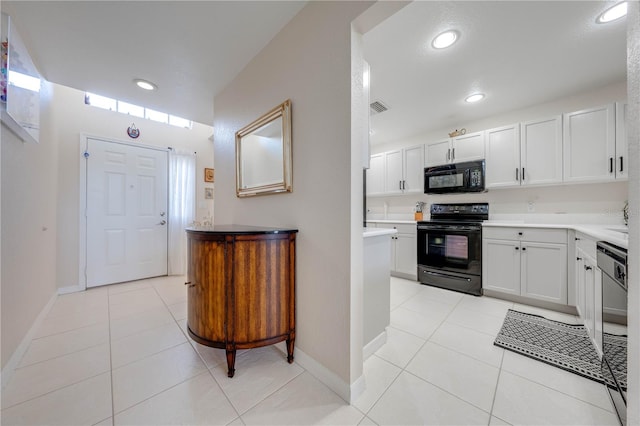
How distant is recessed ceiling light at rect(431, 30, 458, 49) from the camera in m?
1.75

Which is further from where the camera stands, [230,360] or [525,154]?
[525,154]

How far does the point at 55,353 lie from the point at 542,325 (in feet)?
13.1

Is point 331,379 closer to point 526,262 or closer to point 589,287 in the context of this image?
point 589,287

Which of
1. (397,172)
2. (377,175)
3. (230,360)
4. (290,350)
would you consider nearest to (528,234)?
(397,172)

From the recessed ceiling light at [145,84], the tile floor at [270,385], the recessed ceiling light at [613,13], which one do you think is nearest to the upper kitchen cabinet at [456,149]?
the recessed ceiling light at [613,13]

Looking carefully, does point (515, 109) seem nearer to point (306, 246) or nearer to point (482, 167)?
point (482, 167)

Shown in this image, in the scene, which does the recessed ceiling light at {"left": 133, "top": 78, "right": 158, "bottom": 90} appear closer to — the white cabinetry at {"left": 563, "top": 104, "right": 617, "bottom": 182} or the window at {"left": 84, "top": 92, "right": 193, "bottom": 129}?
the window at {"left": 84, "top": 92, "right": 193, "bottom": 129}

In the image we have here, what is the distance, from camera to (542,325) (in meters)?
1.99

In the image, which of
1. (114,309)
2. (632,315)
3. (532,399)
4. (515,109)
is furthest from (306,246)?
(515,109)

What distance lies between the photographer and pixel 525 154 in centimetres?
276

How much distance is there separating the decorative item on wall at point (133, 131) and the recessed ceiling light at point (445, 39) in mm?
4075

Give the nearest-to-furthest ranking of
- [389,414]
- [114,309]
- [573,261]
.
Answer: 1. [389,414]
2. [573,261]
3. [114,309]

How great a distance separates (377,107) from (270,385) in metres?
3.16

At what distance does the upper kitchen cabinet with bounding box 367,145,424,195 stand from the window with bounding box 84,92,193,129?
3.41 meters
